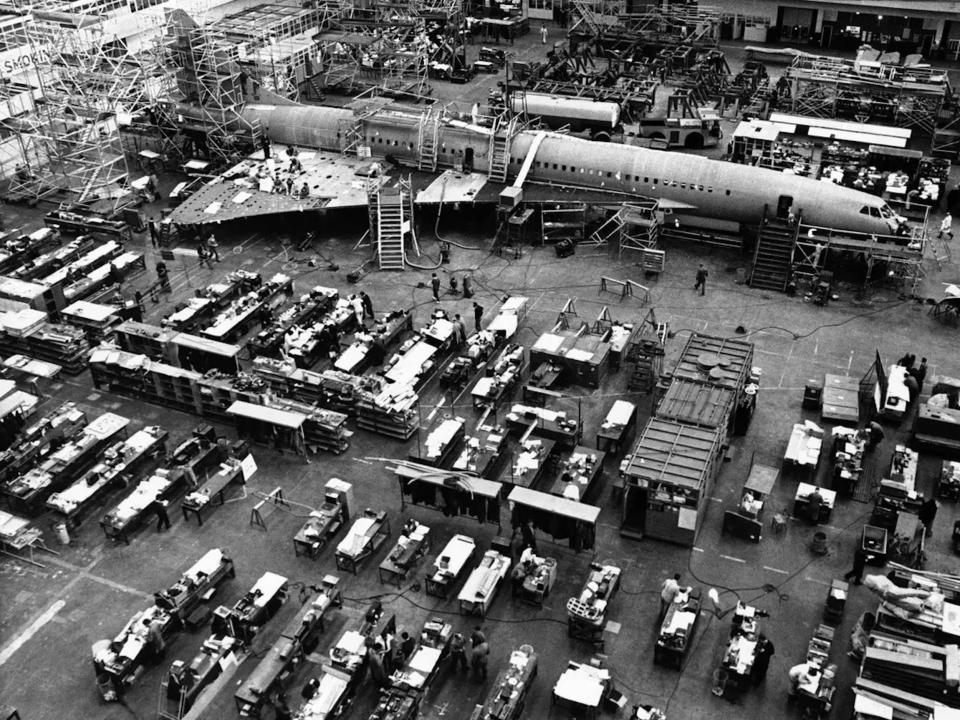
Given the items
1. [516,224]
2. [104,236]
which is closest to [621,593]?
[516,224]

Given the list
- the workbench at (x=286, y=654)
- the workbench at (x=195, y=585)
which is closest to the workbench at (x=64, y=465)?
the workbench at (x=195, y=585)

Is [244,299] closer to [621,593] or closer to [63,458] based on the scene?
[63,458]

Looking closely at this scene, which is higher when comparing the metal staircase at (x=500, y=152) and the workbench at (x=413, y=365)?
the metal staircase at (x=500, y=152)

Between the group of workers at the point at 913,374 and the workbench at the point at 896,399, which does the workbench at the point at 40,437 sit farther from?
the group of workers at the point at 913,374

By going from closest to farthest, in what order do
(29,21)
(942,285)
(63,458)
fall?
(63,458) < (942,285) < (29,21)

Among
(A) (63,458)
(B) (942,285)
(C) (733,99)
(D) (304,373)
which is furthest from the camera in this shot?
(C) (733,99)

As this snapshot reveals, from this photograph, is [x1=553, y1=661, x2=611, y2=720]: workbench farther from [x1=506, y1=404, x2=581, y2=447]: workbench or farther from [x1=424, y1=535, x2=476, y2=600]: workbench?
[x1=506, y1=404, x2=581, y2=447]: workbench

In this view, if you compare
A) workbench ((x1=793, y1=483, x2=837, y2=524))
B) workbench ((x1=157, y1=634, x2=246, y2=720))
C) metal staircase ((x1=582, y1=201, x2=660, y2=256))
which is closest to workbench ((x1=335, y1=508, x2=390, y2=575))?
workbench ((x1=157, y1=634, x2=246, y2=720))

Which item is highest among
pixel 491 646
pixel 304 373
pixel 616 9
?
pixel 616 9
